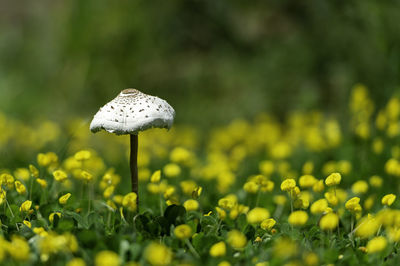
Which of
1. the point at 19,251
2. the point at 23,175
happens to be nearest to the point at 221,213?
the point at 19,251

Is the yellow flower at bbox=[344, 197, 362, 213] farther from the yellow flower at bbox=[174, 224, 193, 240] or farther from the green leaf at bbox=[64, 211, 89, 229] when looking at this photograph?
the green leaf at bbox=[64, 211, 89, 229]

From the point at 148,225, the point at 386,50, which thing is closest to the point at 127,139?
the point at 386,50

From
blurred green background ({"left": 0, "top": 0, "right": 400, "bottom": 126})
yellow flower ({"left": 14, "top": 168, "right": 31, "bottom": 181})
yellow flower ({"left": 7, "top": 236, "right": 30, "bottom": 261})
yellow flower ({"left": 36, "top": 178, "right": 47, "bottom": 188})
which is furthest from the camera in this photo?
blurred green background ({"left": 0, "top": 0, "right": 400, "bottom": 126})

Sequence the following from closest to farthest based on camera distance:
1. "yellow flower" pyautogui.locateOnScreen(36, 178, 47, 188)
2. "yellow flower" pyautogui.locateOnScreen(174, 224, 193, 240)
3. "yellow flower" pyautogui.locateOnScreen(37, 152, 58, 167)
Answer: "yellow flower" pyautogui.locateOnScreen(174, 224, 193, 240), "yellow flower" pyautogui.locateOnScreen(36, 178, 47, 188), "yellow flower" pyautogui.locateOnScreen(37, 152, 58, 167)

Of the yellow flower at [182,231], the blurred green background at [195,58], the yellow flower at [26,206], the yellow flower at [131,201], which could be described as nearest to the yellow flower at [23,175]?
the yellow flower at [26,206]

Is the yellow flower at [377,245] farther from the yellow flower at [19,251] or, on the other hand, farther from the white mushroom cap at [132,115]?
the yellow flower at [19,251]

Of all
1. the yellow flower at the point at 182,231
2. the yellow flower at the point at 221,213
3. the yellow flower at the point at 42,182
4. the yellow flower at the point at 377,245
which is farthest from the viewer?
the yellow flower at the point at 42,182

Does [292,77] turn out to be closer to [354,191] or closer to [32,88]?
[354,191]

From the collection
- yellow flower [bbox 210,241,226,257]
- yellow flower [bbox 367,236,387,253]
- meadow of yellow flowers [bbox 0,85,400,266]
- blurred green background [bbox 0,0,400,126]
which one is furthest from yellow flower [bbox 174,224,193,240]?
blurred green background [bbox 0,0,400,126]
